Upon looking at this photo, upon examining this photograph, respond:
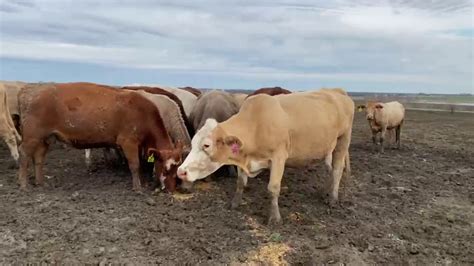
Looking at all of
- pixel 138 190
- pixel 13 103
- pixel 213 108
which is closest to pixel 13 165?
pixel 13 103

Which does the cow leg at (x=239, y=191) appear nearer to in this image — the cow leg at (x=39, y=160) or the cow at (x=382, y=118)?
the cow leg at (x=39, y=160)

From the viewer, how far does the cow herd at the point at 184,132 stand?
24.8 ft

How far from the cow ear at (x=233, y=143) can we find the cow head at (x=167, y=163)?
1859 millimetres

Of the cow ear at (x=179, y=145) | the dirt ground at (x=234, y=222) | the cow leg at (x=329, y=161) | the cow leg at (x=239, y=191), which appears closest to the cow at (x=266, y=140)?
the cow leg at (x=239, y=191)

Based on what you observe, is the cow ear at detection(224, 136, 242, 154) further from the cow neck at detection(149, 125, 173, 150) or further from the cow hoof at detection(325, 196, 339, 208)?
the cow hoof at detection(325, 196, 339, 208)

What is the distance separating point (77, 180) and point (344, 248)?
18.1 ft

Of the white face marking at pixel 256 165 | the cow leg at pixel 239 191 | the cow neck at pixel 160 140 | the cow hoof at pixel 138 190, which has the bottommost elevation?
the cow hoof at pixel 138 190

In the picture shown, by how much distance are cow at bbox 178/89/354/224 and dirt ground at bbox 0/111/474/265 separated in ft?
2.05

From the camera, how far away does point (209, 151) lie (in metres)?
7.44

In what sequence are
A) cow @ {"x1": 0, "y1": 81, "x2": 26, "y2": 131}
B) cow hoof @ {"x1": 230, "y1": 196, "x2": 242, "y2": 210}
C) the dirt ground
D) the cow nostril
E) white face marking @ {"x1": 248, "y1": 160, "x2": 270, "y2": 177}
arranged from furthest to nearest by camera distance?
cow @ {"x1": 0, "y1": 81, "x2": 26, "y2": 131}, cow hoof @ {"x1": 230, "y1": 196, "x2": 242, "y2": 210}, white face marking @ {"x1": 248, "y1": 160, "x2": 270, "y2": 177}, the cow nostril, the dirt ground

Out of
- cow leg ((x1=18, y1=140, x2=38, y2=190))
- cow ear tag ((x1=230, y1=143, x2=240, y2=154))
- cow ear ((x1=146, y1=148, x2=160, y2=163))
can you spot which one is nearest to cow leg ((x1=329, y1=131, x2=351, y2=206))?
cow ear tag ((x1=230, y1=143, x2=240, y2=154))

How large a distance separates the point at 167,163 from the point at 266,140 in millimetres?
2222

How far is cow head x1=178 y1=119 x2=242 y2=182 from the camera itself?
7414 millimetres

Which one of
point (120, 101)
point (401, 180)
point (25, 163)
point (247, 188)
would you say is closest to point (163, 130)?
point (120, 101)
